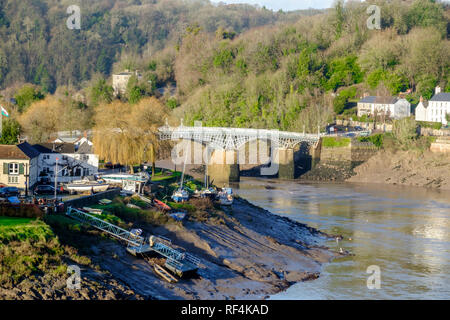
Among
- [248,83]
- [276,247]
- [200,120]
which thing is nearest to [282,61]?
[248,83]

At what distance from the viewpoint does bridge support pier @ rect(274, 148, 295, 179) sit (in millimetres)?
91231

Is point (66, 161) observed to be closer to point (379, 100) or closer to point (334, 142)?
point (334, 142)

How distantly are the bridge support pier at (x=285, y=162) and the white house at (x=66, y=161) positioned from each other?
34.9m

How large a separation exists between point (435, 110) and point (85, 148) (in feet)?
191

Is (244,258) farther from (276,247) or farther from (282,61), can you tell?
(282,61)

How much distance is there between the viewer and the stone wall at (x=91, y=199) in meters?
43.5

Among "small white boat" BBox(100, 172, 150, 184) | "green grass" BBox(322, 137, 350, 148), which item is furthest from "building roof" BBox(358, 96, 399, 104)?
"small white boat" BBox(100, 172, 150, 184)

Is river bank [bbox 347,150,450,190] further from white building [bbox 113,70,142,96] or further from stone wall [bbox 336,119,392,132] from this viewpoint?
white building [bbox 113,70,142,96]

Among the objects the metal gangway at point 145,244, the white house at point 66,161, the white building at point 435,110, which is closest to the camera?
the metal gangway at point 145,244

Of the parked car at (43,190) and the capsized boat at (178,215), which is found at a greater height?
the parked car at (43,190)

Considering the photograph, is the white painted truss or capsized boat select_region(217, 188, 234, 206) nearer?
capsized boat select_region(217, 188, 234, 206)

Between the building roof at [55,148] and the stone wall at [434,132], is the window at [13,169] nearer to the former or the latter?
the building roof at [55,148]

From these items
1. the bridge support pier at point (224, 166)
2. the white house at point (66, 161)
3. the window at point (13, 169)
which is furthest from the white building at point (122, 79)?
the window at point (13, 169)

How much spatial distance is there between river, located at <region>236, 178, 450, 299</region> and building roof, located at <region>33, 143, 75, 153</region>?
16.7 m
